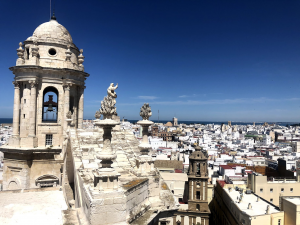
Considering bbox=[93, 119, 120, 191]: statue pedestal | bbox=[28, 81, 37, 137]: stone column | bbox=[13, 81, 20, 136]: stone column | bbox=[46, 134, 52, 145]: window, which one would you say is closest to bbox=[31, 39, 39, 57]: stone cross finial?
bbox=[28, 81, 37, 137]: stone column

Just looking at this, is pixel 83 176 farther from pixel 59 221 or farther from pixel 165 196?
pixel 165 196

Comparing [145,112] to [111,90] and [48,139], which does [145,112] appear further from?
[48,139]

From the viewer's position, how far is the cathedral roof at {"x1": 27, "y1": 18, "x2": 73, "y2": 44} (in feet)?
53.7

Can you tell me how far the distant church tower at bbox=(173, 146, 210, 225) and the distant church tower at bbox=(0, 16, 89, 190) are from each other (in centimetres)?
1758

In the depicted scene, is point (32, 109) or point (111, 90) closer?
point (111, 90)

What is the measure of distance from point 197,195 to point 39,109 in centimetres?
2099

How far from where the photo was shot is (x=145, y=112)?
350 inches

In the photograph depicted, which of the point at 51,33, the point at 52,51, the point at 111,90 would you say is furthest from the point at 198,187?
the point at 111,90

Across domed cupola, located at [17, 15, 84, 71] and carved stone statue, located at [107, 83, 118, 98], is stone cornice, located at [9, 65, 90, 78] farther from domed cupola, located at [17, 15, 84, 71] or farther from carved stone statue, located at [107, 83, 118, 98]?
carved stone statue, located at [107, 83, 118, 98]

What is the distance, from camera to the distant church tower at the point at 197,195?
28.0 meters

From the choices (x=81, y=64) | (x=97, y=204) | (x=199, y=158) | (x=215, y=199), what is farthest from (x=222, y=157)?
(x=97, y=204)

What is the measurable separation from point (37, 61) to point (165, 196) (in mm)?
12242

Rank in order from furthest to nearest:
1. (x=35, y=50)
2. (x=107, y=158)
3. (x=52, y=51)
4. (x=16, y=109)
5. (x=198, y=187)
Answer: (x=198, y=187) < (x=52, y=51) < (x=16, y=109) < (x=35, y=50) < (x=107, y=158)

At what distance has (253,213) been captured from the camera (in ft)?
66.4
